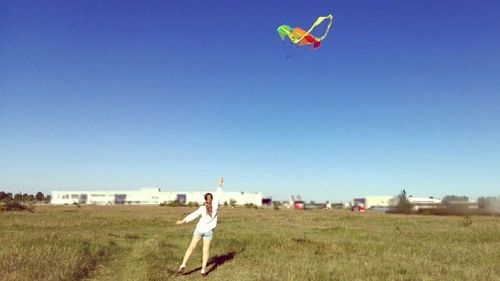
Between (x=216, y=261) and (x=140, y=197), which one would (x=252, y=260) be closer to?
(x=216, y=261)

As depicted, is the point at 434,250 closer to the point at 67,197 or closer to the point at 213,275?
the point at 213,275

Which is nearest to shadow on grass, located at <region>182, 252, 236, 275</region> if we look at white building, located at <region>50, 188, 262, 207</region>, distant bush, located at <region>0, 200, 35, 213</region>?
distant bush, located at <region>0, 200, 35, 213</region>

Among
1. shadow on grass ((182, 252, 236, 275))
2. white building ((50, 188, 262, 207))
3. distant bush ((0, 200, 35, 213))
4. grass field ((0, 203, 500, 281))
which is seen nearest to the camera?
grass field ((0, 203, 500, 281))

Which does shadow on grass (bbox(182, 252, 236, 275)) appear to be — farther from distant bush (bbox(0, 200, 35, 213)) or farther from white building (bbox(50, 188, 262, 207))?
white building (bbox(50, 188, 262, 207))

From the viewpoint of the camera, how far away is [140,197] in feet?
639

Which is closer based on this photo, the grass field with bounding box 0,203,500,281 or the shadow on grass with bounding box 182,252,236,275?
the grass field with bounding box 0,203,500,281

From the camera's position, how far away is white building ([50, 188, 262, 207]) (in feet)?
635

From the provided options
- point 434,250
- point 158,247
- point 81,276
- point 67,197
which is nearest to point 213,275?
point 81,276

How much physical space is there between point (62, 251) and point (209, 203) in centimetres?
552

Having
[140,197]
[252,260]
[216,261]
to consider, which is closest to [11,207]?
[216,261]

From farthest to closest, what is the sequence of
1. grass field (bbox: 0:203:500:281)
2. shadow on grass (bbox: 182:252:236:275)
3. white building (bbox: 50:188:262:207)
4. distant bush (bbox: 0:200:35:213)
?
white building (bbox: 50:188:262:207) → distant bush (bbox: 0:200:35:213) → shadow on grass (bbox: 182:252:236:275) → grass field (bbox: 0:203:500:281)

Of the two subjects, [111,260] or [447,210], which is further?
[447,210]

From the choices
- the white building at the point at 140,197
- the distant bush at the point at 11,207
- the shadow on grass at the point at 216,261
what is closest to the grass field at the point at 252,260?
the shadow on grass at the point at 216,261

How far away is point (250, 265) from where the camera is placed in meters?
14.9
